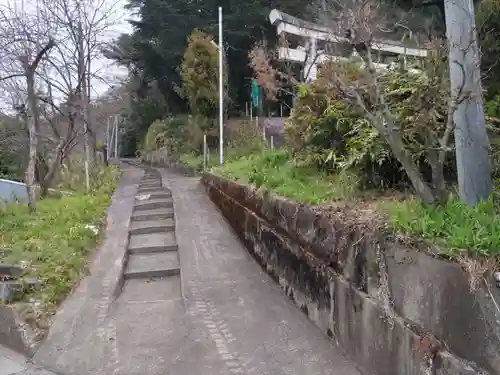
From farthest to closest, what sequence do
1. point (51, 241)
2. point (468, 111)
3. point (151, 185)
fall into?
point (151, 185) < point (51, 241) < point (468, 111)

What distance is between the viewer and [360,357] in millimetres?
3494

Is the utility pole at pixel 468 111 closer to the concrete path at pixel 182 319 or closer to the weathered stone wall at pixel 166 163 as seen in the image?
the concrete path at pixel 182 319

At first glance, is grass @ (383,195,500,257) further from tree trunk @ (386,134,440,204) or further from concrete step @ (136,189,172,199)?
concrete step @ (136,189,172,199)

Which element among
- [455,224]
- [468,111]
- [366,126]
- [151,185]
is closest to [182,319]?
[366,126]

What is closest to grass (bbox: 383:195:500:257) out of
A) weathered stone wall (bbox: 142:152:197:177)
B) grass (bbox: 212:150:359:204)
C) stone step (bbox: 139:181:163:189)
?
grass (bbox: 212:150:359:204)

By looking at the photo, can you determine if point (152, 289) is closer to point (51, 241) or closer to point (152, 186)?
point (51, 241)

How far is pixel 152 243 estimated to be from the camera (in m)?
7.59

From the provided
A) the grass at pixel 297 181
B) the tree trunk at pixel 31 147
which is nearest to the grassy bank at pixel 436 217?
the grass at pixel 297 181

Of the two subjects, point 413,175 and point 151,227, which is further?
point 151,227

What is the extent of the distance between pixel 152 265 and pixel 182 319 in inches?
79.9

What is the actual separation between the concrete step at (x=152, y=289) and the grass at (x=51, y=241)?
657 millimetres

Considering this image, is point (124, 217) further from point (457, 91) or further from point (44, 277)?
point (457, 91)

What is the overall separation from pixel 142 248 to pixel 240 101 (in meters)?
18.3

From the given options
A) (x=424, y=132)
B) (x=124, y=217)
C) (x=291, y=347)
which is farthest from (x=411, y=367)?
(x=124, y=217)
